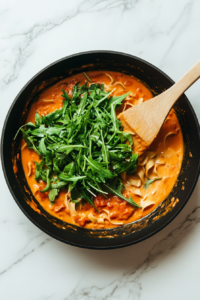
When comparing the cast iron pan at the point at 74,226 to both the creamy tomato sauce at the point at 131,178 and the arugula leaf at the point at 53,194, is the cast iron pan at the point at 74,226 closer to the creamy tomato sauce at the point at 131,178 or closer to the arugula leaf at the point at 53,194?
the creamy tomato sauce at the point at 131,178

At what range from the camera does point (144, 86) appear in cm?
376

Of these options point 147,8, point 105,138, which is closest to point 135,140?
point 105,138

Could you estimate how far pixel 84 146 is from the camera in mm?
3330

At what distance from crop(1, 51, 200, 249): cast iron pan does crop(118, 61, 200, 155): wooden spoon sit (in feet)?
0.81

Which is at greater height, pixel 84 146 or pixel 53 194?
pixel 84 146

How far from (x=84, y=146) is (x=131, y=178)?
0.83 meters

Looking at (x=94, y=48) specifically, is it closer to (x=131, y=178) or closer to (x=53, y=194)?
(x=131, y=178)

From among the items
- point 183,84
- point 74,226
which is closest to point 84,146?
point 74,226

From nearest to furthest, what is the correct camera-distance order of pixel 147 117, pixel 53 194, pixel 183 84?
1. pixel 183 84
2. pixel 147 117
3. pixel 53 194

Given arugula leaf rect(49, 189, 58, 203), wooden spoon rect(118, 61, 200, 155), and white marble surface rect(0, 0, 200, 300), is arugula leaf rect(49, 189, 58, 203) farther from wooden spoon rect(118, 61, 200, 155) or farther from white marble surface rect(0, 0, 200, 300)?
wooden spoon rect(118, 61, 200, 155)

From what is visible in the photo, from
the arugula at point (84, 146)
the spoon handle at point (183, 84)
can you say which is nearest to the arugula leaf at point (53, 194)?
the arugula at point (84, 146)

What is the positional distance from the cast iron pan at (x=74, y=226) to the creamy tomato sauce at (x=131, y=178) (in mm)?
79

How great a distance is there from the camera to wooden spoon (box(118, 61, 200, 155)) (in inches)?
125

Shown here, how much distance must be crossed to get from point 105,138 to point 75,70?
3.65 feet
